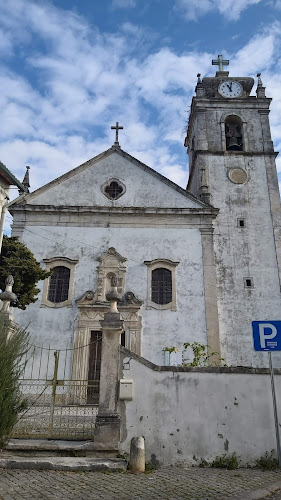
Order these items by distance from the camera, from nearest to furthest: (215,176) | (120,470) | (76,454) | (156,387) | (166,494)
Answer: (166,494)
(120,470)
(76,454)
(156,387)
(215,176)

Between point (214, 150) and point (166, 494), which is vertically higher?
point (214, 150)

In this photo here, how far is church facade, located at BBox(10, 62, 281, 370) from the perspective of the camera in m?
13.9

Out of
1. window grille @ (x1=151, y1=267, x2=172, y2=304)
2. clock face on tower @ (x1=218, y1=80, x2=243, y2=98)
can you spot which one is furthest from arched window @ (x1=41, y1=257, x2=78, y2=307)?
clock face on tower @ (x1=218, y1=80, x2=243, y2=98)

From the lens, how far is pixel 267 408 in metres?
7.06

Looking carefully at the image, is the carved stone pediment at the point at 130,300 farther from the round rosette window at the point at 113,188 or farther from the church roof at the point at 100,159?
the church roof at the point at 100,159

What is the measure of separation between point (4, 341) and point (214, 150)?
1353cm

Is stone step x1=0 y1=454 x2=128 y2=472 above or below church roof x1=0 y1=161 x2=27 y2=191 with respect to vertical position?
below

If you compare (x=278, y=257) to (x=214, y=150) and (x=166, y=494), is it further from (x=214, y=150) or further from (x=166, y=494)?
(x=166, y=494)

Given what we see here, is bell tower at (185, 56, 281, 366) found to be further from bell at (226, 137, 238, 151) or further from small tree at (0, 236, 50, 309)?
small tree at (0, 236, 50, 309)

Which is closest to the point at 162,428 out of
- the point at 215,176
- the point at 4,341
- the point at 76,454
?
the point at 76,454

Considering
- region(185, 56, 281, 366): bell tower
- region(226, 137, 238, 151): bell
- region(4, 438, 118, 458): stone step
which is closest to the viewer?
region(4, 438, 118, 458): stone step

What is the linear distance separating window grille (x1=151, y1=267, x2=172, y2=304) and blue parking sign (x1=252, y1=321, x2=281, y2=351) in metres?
7.44

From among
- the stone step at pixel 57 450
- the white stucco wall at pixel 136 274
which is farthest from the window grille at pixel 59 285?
the stone step at pixel 57 450

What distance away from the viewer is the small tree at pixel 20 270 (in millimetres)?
11805
